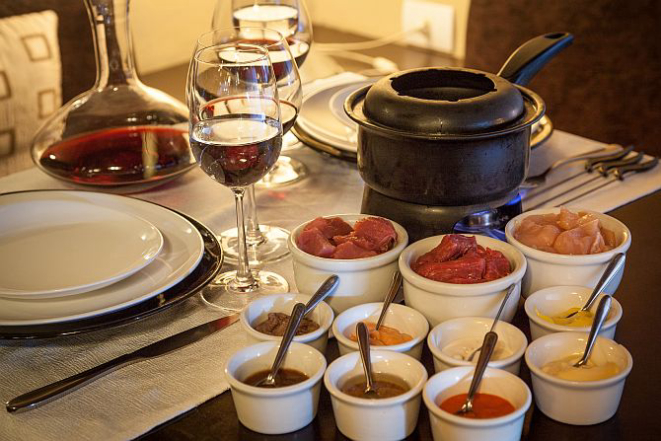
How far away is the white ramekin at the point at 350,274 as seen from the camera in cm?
88

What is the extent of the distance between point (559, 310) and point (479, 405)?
0.62ft

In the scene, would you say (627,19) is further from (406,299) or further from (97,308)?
(97,308)

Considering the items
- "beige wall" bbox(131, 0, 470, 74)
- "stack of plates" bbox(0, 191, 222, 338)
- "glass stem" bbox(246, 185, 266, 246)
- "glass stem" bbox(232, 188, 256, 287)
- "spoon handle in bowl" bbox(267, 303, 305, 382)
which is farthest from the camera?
"beige wall" bbox(131, 0, 470, 74)

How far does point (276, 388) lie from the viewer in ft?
2.36

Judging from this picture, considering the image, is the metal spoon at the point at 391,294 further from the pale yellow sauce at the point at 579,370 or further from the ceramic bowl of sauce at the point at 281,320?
the pale yellow sauce at the point at 579,370

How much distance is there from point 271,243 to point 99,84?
37cm

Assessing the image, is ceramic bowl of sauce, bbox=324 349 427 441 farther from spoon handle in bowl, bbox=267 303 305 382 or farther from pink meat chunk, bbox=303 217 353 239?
pink meat chunk, bbox=303 217 353 239

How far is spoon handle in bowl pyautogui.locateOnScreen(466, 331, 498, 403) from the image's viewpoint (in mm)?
712

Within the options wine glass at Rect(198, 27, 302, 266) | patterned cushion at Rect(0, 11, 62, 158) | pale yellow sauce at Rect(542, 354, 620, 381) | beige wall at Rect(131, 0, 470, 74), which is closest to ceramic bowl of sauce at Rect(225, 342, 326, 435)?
pale yellow sauce at Rect(542, 354, 620, 381)

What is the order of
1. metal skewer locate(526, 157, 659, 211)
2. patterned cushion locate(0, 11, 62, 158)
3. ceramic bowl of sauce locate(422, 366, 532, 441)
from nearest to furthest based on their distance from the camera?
1. ceramic bowl of sauce locate(422, 366, 532, 441)
2. metal skewer locate(526, 157, 659, 211)
3. patterned cushion locate(0, 11, 62, 158)

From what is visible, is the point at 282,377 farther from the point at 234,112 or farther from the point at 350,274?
the point at 234,112

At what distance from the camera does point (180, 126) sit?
1281 mm

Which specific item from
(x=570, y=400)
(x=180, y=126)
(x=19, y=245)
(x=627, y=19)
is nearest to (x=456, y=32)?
(x=627, y=19)

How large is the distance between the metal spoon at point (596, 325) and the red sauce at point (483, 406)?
0.30 feet
